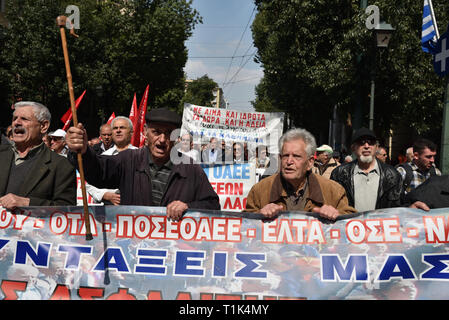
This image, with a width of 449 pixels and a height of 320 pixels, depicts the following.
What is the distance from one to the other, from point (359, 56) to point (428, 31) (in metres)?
6.25

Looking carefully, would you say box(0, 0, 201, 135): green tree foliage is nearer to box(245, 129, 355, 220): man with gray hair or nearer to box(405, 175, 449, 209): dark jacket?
box(245, 129, 355, 220): man with gray hair

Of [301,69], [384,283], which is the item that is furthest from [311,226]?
[301,69]

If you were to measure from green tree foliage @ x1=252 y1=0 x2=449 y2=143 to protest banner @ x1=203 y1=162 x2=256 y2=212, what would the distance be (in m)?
7.16

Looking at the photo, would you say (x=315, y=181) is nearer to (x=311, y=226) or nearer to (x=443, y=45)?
(x=311, y=226)

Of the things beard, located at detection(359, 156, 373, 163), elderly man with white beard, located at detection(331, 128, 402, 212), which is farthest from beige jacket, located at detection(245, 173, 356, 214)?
beard, located at detection(359, 156, 373, 163)

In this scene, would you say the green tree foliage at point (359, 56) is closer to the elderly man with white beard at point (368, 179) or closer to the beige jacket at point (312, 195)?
the elderly man with white beard at point (368, 179)

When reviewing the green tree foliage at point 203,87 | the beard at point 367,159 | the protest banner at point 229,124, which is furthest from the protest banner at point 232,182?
the green tree foliage at point 203,87

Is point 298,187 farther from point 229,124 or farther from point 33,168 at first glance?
point 229,124

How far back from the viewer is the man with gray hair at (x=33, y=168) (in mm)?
3393

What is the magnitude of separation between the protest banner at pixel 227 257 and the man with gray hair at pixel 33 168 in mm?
276

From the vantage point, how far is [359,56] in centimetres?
1345

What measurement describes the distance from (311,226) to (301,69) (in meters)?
15.1

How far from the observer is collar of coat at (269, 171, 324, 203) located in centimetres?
334

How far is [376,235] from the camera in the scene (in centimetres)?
311
